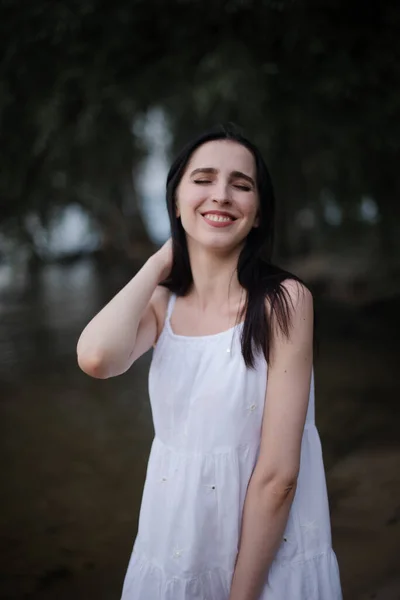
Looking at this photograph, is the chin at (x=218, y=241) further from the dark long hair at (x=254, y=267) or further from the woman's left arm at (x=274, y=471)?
the woman's left arm at (x=274, y=471)

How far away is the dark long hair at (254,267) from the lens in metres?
1.24

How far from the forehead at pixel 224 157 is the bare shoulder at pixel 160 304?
30 centimetres

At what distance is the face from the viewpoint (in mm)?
1326

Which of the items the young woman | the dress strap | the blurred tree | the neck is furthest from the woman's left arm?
the blurred tree

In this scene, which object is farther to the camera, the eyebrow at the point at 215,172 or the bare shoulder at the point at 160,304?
the bare shoulder at the point at 160,304

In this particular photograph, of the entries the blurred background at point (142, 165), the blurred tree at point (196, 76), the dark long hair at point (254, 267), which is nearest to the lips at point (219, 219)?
the dark long hair at point (254, 267)

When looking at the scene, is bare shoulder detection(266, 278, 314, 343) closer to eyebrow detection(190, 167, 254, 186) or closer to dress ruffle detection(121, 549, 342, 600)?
eyebrow detection(190, 167, 254, 186)

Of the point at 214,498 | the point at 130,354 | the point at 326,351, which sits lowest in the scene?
the point at 214,498

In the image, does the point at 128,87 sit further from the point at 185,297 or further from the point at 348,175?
the point at 185,297

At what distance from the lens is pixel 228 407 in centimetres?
124

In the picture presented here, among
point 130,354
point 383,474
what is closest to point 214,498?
point 130,354

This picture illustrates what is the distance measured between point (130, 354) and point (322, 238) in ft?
15.0

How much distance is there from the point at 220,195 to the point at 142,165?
4186 millimetres

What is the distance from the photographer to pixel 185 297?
1.46 m
